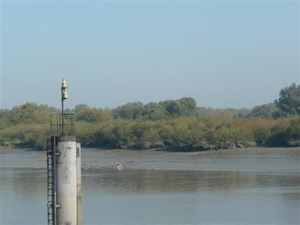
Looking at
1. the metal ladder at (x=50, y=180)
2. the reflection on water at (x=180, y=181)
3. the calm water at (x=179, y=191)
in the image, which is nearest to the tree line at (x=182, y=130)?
the calm water at (x=179, y=191)

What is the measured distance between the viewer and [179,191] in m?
34.8

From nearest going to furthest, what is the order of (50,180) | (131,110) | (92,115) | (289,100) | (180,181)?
(50,180)
(180,181)
(289,100)
(92,115)
(131,110)

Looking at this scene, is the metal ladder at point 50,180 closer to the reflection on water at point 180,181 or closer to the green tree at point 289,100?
the reflection on water at point 180,181

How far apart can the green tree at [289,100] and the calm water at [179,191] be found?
77.8 feet

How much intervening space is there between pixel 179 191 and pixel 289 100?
151 feet

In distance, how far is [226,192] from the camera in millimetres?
33969

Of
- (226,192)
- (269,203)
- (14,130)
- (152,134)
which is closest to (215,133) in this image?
(152,134)

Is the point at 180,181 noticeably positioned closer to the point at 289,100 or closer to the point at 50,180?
the point at 50,180

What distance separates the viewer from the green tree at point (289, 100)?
254ft

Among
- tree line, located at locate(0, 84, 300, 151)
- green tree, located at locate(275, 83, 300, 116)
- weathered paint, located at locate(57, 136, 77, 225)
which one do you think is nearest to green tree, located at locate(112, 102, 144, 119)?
tree line, located at locate(0, 84, 300, 151)

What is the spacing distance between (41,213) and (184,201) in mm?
5893

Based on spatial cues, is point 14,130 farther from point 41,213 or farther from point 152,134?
point 41,213

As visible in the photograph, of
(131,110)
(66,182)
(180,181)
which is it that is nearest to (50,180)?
(66,182)

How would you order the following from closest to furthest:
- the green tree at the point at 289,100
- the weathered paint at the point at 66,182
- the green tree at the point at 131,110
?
the weathered paint at the point at 66,182 < the green tree at the point at 289,100 < the green tree at the point at 131,110
